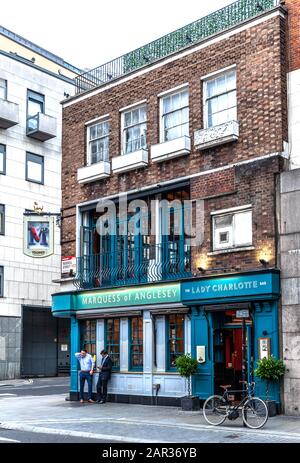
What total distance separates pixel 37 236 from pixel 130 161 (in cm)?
418

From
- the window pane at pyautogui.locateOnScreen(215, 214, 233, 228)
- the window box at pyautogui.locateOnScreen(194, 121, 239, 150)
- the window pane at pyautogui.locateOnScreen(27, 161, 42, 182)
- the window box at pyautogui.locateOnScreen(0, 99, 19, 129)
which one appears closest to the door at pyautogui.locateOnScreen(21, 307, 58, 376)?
the window pane at pyautogui.locateOnScreen(27, 161, 42, 182)

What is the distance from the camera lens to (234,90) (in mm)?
19328

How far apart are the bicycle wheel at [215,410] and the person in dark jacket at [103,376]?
6.14 metres

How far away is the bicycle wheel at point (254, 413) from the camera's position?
48.6 ft

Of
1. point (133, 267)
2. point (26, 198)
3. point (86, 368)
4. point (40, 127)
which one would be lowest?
point (86, 368)

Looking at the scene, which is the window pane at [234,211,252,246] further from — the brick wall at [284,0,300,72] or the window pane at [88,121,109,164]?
the window pane at [88,121,109,164]

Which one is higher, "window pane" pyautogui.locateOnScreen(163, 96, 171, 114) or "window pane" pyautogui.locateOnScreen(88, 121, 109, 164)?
"window pane" pyautogui.locateOnScreen(163, 96, 171, 114)

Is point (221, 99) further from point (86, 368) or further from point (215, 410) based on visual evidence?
point (86, 368)

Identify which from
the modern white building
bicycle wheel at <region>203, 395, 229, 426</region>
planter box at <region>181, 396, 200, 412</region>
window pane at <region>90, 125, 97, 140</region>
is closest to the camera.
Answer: bicycle wheel at <region>203, 395, 229, 426</region>

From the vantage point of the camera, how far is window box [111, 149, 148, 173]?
21391 millimetres

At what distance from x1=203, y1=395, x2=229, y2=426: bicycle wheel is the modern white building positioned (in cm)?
2167

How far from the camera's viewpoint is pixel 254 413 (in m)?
14.9

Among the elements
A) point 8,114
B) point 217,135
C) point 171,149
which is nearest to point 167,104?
point 171,149
